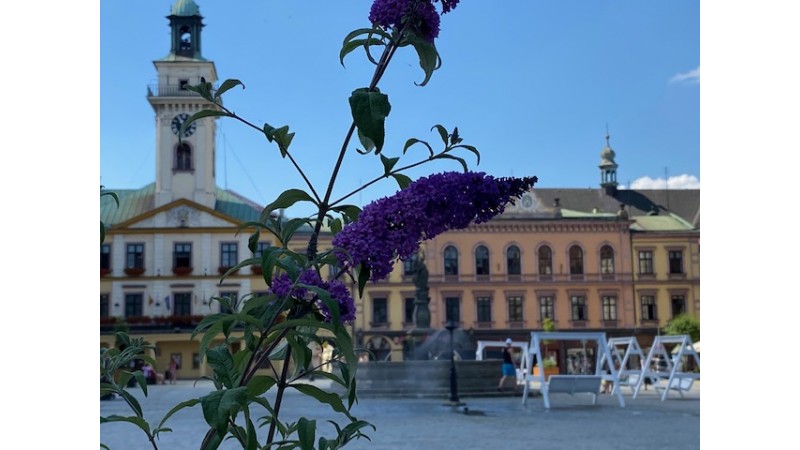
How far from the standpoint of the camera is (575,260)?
4872 cm

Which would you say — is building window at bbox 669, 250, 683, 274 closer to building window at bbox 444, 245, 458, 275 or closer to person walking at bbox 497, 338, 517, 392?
building window at bbox 444, 245, 458, 275

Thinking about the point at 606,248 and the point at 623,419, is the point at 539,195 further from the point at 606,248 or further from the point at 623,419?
the point at 623,419

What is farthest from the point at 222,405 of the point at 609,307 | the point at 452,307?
the point at 609,307

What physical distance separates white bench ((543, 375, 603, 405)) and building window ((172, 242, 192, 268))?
29775 millimetres

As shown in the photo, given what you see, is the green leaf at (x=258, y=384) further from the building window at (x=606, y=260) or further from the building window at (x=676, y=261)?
the building window at (x=676, y=261)

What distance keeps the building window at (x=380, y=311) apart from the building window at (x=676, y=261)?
14909 mm

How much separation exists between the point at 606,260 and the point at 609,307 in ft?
7.97

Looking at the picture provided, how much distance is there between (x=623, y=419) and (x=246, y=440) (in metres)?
11.9

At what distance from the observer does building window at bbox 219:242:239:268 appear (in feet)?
140

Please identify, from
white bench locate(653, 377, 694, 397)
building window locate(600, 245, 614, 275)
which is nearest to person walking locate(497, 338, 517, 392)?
white bench locate(653, 377, 694, 397)

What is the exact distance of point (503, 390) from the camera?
64.1 ft

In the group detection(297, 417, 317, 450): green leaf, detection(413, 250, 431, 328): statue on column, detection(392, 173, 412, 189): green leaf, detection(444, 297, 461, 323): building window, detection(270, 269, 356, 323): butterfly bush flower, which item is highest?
detection(392, 173, 412, 189): green leaf

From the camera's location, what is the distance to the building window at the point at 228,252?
4259cm
